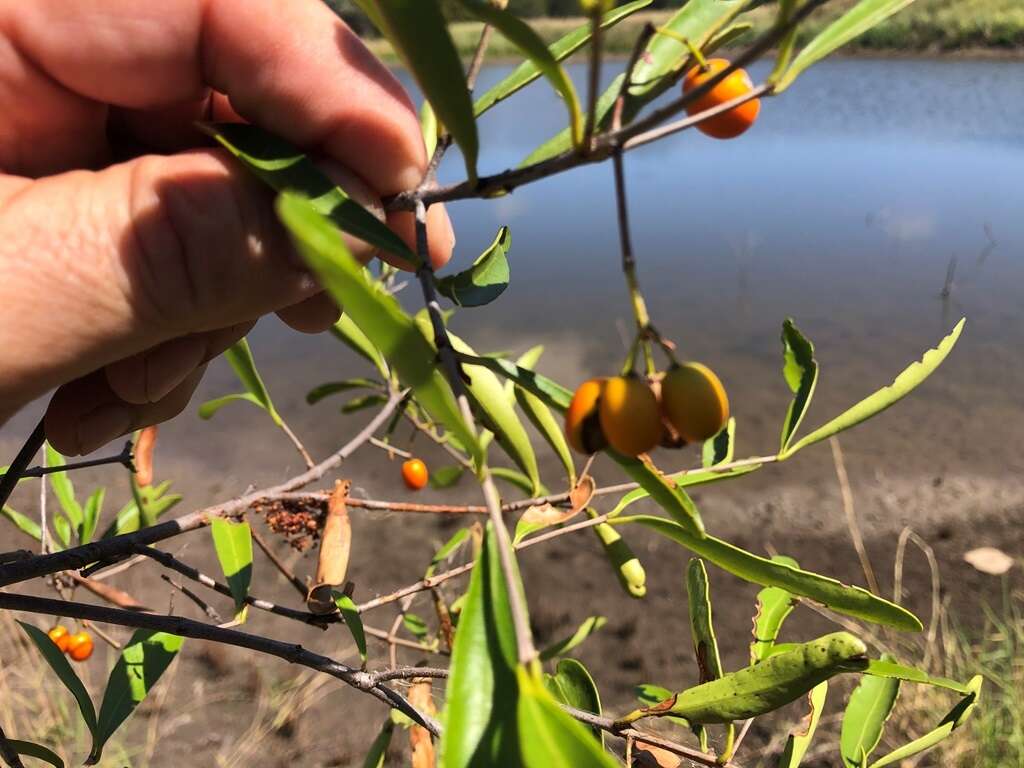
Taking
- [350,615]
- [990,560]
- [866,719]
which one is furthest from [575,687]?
[990,560]

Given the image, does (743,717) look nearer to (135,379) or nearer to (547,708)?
(547,708)

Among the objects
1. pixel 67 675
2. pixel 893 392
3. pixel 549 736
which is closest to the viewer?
pixel 549 736

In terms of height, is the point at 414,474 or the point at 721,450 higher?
the point at 721,450

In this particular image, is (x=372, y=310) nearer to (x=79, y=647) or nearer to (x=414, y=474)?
(x=414, y=474)

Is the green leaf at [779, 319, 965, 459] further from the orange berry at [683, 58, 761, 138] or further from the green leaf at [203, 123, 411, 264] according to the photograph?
the green leaf at [203, 123, 411, 264]

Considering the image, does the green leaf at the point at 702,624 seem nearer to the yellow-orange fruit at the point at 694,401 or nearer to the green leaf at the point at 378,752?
the yellow-orange fruit at the point at 694,401

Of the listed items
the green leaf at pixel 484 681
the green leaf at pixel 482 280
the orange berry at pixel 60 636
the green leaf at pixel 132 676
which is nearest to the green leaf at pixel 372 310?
the green leaf at pixel 484 681

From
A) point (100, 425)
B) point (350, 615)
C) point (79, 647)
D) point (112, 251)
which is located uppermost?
point (112, 251)

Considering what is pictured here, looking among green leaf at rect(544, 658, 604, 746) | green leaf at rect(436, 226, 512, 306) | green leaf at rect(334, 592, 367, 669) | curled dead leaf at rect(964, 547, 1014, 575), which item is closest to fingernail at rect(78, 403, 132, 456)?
green leaf at rect(334, 592, 367, 669)
